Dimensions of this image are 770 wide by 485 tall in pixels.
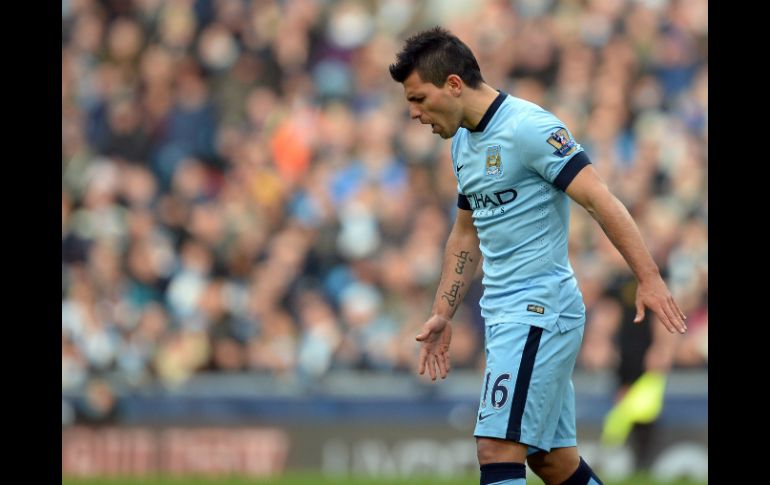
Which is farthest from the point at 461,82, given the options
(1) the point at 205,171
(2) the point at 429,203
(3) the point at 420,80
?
(1) the point at 205,171

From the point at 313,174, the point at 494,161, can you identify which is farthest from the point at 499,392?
the point at 313,174

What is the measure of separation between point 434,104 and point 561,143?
0.63 meters

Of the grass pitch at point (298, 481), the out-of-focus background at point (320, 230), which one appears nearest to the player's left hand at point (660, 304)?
the grass pitch at point (298, 481)

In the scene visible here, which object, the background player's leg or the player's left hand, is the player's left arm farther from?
the background player's leg

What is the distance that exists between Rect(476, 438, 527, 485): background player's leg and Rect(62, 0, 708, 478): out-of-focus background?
649 centimetres

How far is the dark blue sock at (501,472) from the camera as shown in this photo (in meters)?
6.39

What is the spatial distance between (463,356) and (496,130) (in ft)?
23.4

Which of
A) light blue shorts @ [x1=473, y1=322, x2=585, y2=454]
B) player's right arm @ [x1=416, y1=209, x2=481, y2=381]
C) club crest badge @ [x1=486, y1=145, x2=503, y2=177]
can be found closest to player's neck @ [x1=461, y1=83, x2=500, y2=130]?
club crest badge @ [x1=486, y1=145, x2=503, y2=177]

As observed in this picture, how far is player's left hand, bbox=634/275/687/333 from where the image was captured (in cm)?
618

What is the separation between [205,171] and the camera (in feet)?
54.6

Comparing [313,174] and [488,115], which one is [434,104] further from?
[313,174]

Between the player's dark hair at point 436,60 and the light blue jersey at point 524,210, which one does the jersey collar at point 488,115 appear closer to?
the light blue jersey at point 524,210

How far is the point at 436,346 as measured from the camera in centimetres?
712
